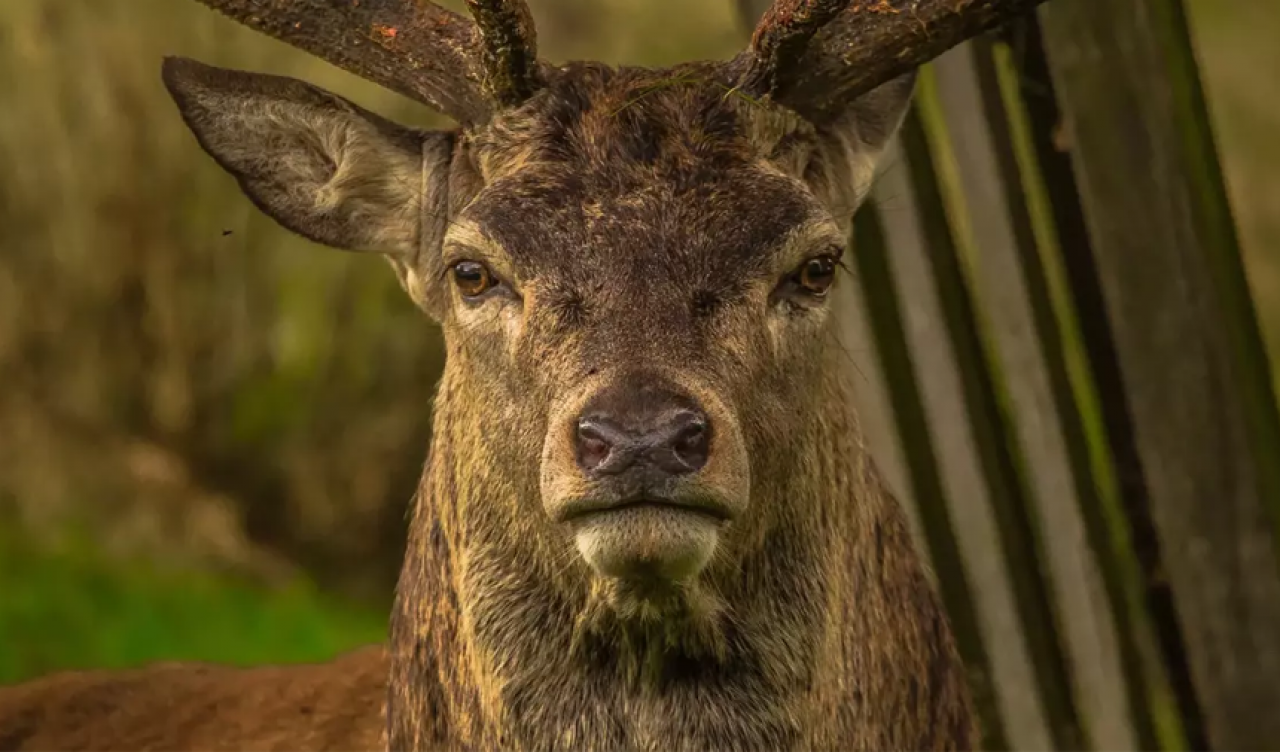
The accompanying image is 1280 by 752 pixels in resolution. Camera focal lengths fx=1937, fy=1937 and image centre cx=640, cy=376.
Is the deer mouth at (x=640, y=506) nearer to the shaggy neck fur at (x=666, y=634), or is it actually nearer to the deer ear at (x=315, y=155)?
the shaggy neck fur at (x=666, y=634)

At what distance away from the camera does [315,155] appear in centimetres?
396

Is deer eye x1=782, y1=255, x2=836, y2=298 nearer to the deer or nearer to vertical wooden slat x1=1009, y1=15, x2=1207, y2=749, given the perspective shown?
the deer

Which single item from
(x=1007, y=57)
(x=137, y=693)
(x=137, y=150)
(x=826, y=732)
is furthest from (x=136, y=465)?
(x=826, y=732)

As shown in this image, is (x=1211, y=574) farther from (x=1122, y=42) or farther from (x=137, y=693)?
(x=137, y=693)

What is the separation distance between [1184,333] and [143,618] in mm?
5145

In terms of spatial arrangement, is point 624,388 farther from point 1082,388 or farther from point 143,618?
point 143,618

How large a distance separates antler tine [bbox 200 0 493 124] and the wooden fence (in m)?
1.59

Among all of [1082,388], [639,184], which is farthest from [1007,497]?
[639,184]

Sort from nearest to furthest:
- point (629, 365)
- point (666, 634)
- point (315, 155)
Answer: point (629, 365), point (666, 634), point (315, 155)

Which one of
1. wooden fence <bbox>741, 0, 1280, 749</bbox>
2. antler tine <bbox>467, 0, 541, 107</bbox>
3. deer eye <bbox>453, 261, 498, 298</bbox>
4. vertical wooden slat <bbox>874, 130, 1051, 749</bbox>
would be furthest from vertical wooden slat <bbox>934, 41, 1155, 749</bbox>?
deer eye <bbox>453, 261, 498, 298</bbox>

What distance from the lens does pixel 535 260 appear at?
3.43 meters

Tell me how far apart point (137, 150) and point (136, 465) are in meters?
1.60

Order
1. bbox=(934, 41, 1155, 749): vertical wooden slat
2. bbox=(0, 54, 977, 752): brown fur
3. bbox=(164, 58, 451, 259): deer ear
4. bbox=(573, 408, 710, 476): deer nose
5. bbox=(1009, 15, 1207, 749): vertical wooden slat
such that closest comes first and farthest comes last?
bbox=(573, 408, 710, 476): deer nose, bbox=(0, 54, 977, 752): brown fur, bbox=(164, 58, 451, 259): deer ear, bbox=(1009, 15, 1207, 749): vertical wooden slat, bbox=(934, 41, 1155, 749): vertical wooden slat

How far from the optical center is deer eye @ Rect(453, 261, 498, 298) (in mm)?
3561
